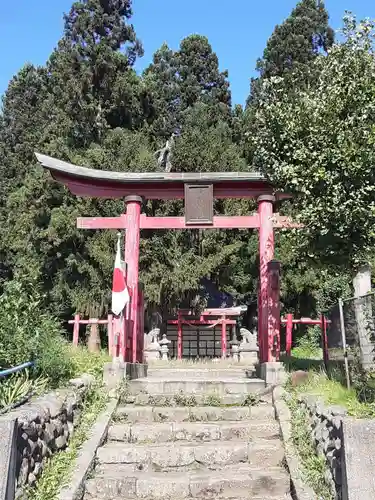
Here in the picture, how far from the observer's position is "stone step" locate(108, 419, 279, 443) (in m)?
5.84

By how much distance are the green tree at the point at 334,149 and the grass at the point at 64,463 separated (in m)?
3.49

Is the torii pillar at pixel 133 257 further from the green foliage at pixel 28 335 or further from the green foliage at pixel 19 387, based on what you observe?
the green foliage at pixel 19 387

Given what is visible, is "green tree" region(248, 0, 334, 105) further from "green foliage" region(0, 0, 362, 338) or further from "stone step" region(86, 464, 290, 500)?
"stone step" region(86, 464, 290, 500)

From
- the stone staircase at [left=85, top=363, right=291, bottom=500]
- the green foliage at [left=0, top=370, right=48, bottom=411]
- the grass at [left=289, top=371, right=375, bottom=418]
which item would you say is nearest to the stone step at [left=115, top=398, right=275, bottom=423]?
the stone staircase at [left=85, top=363, right=291, bottom=500]

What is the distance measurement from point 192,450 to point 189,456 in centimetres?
7

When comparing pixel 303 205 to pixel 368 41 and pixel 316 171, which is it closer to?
pixel 316 171

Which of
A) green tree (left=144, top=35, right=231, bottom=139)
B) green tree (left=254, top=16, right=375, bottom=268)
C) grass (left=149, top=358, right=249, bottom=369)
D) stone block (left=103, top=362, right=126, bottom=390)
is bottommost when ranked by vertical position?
grass (left=149, top=358, right=249, bottom=369)

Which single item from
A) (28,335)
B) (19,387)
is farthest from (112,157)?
(19,387)

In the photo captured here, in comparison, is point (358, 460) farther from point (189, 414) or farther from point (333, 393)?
point (189, 414)

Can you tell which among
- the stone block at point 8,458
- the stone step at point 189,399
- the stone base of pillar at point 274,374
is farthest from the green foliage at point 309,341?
the stone block at point 8,458

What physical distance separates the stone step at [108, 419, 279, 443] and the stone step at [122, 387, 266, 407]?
0.92 meters

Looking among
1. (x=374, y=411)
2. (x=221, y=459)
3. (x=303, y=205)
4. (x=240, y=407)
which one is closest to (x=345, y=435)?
(x=374, y=411)

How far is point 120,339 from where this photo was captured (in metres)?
8.23

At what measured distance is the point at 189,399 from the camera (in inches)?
271
